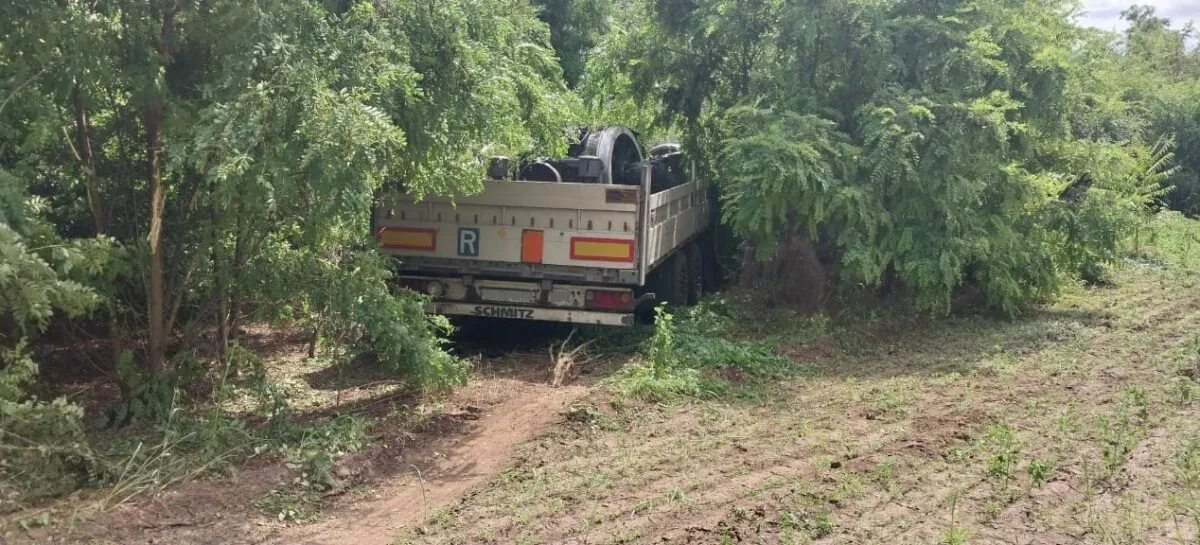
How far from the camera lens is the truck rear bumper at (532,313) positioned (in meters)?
8.82

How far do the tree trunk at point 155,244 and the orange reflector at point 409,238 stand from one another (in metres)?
2.77

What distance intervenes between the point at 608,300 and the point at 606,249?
1.54 ft

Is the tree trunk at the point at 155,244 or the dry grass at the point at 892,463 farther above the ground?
the tree trunk at the point at 155,244

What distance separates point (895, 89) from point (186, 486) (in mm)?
7523

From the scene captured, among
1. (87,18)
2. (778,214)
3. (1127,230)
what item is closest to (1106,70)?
(1127,230)

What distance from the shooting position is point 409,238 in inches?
357

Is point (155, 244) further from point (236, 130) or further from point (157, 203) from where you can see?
point (236, 130)

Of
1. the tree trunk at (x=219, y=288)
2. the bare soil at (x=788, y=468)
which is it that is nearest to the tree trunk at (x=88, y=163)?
the tree trunk at (x=219, y=288)

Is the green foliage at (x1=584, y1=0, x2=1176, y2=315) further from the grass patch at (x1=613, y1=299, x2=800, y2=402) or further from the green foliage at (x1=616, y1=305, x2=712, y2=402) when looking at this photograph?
the green foliage at (x1=616, y1=305, x2=712, y2=402)

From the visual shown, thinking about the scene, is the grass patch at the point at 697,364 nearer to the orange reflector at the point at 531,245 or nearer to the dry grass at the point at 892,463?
the dry grass at the point at 892,463

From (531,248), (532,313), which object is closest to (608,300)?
(532,313)

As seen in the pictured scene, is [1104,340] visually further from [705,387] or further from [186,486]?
[186,486]

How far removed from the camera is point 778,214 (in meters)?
9.74

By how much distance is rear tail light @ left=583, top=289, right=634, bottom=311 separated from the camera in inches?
346
